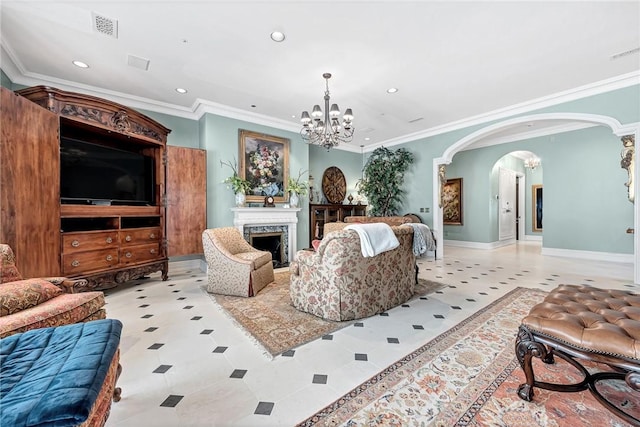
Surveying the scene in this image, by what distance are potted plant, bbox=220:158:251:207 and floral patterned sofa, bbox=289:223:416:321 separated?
2.41 metres

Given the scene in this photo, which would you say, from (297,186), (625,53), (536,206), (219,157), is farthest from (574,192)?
(219,157)

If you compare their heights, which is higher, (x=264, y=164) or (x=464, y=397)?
(x=264, y=164)

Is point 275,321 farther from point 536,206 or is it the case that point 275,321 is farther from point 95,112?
point 536,206

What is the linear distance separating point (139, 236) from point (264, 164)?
2.58 metres

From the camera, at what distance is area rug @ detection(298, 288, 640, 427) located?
4.80 feet

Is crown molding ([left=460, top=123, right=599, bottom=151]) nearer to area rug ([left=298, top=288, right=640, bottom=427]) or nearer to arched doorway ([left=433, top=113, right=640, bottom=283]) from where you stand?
arched doorway ([left=433, top=113, right=640, bottom=283])

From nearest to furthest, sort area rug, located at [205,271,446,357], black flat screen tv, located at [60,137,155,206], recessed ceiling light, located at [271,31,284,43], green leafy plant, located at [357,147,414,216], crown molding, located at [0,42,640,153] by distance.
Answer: area rug, located at [205,271,446,357] → recessed ceiling light, located at [271,31,284,43] → black flat screen tv, located at [60,137,155,206] → crown molding, located at [0,42,640,153] → green leafy plant, located at [357,147,414,216]

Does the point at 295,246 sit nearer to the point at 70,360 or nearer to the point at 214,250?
the point at 214,250

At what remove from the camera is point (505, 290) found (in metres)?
3.77

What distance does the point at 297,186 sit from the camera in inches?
226

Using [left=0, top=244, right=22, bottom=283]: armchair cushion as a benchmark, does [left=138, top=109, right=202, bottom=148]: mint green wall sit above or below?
above

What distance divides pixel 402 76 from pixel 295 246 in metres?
3.78

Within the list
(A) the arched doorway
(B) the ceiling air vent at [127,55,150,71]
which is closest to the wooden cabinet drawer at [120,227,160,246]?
(B) the ceiling air vent at [127,55,150,71]

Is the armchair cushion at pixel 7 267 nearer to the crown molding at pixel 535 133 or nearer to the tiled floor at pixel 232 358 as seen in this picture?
the tiled floor at pixel 232 358
